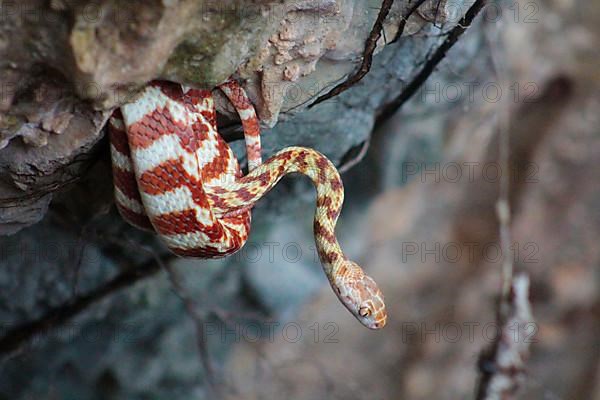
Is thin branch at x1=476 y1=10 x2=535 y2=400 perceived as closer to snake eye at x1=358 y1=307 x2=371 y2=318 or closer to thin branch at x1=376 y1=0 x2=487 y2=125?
thin branch at x1=376 y1=0 x2=487 y2=125

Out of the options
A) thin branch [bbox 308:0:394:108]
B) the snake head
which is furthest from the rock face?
the snake head

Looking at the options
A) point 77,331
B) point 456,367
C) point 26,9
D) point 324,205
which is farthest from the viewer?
point 456,367

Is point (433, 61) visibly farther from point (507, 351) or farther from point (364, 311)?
point (507, 351)

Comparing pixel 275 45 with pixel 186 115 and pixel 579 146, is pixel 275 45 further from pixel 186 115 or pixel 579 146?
pixel 579 146

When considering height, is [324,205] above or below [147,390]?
above

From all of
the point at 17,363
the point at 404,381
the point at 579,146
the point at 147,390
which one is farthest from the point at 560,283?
the point at 17,363

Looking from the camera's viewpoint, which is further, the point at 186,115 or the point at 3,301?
the point at 3,301
